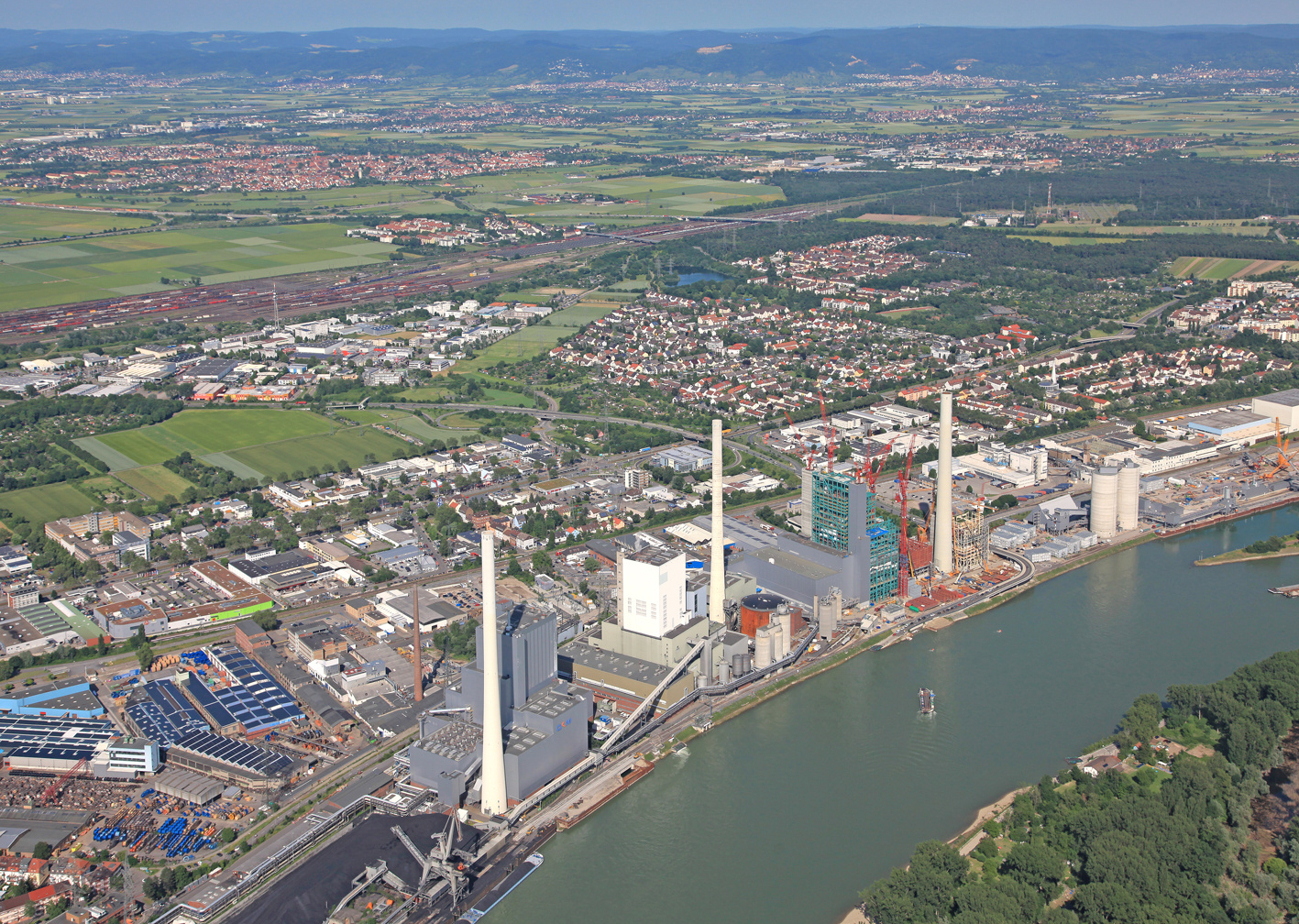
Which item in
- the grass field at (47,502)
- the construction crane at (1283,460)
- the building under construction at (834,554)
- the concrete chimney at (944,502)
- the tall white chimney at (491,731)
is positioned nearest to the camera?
the tall white chimney at (491,731)

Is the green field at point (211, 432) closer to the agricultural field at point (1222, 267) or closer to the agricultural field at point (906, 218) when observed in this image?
the agricultural field at point (1222, 267)

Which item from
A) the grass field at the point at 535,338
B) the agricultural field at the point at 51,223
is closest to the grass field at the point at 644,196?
the agricultural field at the point at 51,223

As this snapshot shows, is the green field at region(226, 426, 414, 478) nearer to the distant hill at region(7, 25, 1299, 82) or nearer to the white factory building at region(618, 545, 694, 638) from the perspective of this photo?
the white factory building at region(618, 545, 694, 638)

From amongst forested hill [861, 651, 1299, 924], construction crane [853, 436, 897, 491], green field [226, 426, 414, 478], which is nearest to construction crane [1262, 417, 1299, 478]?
construction crane [853, 436, 897, 491]

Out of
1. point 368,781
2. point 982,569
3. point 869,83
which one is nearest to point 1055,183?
point 982,569

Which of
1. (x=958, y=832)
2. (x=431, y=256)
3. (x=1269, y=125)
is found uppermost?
(x=1269, y=125)

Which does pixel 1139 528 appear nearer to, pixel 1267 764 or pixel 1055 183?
pixel 1267 764
